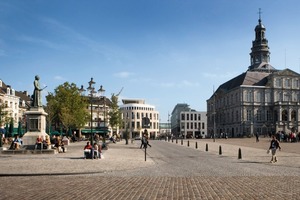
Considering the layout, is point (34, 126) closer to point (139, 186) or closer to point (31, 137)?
point (31, 137)

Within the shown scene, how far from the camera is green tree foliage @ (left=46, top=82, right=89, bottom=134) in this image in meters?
65.1

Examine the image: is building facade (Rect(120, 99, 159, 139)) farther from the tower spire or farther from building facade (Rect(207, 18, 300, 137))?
the tower spire

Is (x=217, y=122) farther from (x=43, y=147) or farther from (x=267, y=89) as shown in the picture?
(x=43, y=147)

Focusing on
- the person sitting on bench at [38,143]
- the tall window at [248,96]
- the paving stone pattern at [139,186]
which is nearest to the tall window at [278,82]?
the tall window at [248,96]

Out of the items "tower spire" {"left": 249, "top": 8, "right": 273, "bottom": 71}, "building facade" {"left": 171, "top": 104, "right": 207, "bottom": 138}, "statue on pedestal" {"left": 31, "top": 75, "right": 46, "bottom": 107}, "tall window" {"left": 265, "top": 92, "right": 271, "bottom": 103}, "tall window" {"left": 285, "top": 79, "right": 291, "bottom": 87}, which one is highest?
"tower spire" {"left": 249, "top": 8, "right": 273, "bottom": 71}

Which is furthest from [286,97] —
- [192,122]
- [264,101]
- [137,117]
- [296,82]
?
[137,117]

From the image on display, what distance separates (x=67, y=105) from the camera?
66.2 metres

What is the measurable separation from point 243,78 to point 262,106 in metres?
10.7

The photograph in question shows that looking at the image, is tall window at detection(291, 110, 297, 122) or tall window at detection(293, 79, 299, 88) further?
tall window at detection(293, 79, 299, 88)

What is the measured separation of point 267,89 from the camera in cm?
11219

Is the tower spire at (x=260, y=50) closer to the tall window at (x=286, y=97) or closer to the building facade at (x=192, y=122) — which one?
the tall window at (x=286, y=97)

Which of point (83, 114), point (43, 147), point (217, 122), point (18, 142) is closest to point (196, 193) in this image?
point (43, 147)

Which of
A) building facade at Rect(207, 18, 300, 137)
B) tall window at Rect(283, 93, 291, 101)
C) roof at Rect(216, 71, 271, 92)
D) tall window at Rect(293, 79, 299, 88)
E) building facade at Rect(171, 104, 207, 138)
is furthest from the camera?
building facade at Rect(171, 104, 207, 138)

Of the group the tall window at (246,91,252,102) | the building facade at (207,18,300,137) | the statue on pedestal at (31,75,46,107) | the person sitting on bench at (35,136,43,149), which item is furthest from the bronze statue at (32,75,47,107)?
the tall window at (246,91,252,102)
